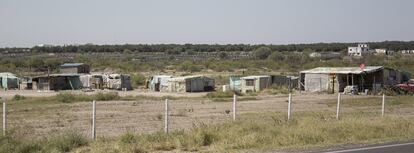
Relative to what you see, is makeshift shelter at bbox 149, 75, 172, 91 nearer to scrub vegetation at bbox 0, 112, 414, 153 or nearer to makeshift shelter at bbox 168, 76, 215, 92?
makeshift shelter at bbox 168, 76, 215, 92

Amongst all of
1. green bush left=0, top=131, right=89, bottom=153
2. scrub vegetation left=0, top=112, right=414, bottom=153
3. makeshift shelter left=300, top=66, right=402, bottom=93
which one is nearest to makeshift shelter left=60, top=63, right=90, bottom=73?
makeshift shelter left=300, top=66, right=402, bottom=93

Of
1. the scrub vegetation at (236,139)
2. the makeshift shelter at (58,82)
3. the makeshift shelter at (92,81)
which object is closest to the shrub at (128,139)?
the scrub vegetation at (236,139)

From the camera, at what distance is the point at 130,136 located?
15992 mm


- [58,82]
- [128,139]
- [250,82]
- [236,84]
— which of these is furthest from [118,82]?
[128,139]

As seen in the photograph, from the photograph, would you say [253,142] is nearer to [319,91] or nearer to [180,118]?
[180,118]

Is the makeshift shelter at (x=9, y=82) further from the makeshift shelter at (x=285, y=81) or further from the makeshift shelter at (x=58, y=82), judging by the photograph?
the makeshift shelter at (x=285, y=81)

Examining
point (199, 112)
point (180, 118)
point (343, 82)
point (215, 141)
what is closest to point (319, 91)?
point (343, 82)

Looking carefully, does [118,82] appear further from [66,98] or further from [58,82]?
[66,98]

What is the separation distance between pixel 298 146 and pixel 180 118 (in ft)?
48.6

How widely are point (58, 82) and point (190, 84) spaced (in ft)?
54.4

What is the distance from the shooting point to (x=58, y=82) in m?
70.0

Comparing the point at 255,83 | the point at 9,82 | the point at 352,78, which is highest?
the point at 352,78

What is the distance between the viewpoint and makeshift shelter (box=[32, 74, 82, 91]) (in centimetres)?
6850

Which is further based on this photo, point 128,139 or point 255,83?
point 255,83
